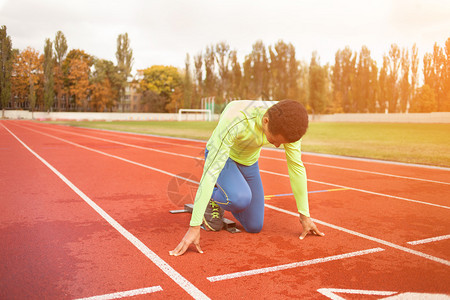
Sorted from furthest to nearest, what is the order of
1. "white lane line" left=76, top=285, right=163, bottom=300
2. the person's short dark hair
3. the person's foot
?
the person's foot, the person's short dark hair, "white lane line" left=76, top=285, right=163, bottom=300

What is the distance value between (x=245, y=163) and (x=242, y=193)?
445mm

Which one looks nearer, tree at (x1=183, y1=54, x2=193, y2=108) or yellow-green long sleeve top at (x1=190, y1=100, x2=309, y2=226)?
yellow-green long sleeve top at (x1=190, y1=100, x2=309, y2=226)

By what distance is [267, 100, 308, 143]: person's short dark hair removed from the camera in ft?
9.78

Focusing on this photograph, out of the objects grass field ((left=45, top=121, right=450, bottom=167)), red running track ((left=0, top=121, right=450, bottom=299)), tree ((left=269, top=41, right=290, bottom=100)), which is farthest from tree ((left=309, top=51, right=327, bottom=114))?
red running track ((left=0, top=121, right=450, bottom=299))

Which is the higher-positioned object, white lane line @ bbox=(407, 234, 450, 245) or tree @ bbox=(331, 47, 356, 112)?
tree @ bbox=(331, 47, 356, 112)

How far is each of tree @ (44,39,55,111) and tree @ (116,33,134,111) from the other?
37.4 ft

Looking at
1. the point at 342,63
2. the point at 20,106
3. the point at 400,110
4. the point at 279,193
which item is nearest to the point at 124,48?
the point at 20,106

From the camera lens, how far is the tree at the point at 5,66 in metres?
51.8

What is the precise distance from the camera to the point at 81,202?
5.91 metres

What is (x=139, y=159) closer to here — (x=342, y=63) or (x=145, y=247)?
(x=145, y=247)

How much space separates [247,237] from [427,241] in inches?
75.8

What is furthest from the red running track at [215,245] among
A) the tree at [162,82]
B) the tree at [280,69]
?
the tree at [162,82]

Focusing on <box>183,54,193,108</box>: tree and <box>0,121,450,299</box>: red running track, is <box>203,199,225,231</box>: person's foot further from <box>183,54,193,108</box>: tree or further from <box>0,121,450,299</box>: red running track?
<box>183,54,193,108</box>: tree

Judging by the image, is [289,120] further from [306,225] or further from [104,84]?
[104,84]
